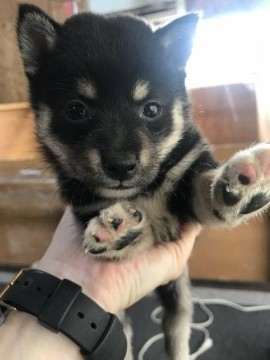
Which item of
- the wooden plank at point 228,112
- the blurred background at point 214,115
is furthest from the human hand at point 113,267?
the wooden plank at point 228,112

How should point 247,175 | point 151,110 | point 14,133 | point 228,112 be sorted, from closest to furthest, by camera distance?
point 247,175 < point 151,110 < point 228,112 < point 14,133

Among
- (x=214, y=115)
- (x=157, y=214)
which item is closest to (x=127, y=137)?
(x=157, y=214)

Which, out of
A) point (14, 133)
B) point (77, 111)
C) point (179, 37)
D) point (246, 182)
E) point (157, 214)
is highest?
point (179, 37)

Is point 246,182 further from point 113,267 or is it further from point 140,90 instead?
point 113,267

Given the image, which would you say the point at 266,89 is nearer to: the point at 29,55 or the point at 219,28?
the point at 219,28

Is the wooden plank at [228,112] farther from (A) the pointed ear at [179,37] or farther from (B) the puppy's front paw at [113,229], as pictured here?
(B) the puppy's front paw at [113,229]

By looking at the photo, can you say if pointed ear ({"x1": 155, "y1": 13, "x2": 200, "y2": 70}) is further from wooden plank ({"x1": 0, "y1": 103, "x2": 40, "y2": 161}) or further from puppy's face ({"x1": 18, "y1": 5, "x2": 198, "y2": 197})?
wooden plank ({"x1": 0, "y1": 103, "x2": 40, "y2": 161})

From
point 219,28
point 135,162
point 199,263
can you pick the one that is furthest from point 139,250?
point 219,28

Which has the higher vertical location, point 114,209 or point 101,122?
point 101,122
